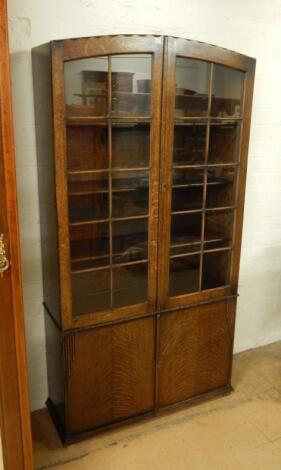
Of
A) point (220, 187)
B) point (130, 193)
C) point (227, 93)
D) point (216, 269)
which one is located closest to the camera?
point (130, 193)

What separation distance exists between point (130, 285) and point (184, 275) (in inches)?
11.9

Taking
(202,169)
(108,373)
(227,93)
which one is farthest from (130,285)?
(227,93)

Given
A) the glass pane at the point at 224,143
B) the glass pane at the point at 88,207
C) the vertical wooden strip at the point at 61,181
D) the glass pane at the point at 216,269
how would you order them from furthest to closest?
the glass pane at the point at 216,269
the glass pane at the point at 224,143
the glass pane at the point at 88,207
the vertical wooden strip at the point at 61,181

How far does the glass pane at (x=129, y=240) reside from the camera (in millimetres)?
1940

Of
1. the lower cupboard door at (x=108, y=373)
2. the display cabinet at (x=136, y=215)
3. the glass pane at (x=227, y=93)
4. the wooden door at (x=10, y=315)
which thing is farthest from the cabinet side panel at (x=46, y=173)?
the glass pane at (x=227, y=93)

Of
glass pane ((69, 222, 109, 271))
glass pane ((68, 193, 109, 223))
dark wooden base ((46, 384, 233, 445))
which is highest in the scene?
glass pane ((68, 193, 109, 223))

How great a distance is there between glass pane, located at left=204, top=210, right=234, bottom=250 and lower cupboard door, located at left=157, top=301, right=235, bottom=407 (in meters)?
0.33

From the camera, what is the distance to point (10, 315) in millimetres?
1456

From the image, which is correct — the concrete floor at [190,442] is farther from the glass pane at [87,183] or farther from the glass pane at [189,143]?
the glass pane at [189,143]

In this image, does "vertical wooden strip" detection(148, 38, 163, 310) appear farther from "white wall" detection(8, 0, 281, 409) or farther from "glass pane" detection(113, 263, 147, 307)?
"white wall" detection(8, 0, 281, 409)

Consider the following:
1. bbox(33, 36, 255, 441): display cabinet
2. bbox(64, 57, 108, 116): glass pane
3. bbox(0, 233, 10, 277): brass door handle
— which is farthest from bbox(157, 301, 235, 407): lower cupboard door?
bbox(64, 57, 108, 116): glass pane

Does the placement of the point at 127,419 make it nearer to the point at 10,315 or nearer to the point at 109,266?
the point at 109,266

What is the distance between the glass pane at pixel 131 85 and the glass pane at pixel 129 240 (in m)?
0.49

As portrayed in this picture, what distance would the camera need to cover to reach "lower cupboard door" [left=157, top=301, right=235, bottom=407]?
2146mm
